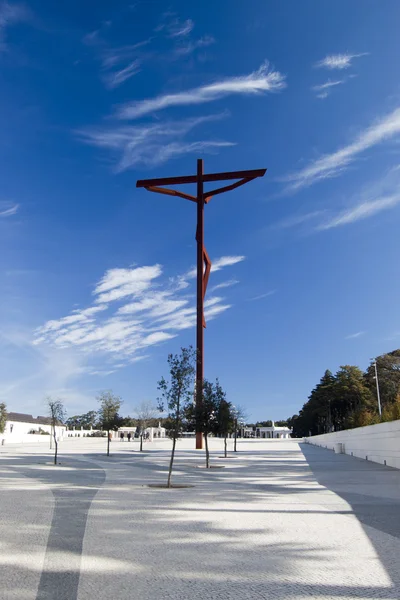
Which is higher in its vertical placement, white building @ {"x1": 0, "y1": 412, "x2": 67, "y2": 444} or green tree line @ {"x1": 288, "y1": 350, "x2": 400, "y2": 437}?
green tree line @ {"x1": 288, "y1": 350, "x2": 400, "y2": 437}

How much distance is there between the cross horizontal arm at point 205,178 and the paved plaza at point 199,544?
100 ft

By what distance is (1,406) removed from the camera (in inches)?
2473

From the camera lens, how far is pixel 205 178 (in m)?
39.6

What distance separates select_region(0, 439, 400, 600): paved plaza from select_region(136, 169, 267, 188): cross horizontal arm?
30526mm

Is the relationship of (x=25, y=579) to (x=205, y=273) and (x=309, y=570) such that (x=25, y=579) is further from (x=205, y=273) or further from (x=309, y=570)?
(x=205, y=273)

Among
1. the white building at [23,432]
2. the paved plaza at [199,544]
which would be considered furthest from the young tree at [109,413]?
the paved plaza at [199,544]

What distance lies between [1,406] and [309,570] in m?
64.2

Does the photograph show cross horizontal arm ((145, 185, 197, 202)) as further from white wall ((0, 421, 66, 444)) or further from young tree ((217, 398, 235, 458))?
white wall ((0, 421, 66, 444))

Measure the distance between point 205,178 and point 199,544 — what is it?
35677mm

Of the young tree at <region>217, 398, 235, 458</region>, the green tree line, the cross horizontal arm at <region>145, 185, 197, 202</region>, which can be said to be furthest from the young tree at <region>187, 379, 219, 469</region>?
the green tree line

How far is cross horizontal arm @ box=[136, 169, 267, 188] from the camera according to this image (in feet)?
128

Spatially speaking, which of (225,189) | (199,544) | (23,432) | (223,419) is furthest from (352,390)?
(199,544)

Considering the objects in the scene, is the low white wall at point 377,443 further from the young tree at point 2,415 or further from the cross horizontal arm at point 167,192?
the young tree at point 2,415

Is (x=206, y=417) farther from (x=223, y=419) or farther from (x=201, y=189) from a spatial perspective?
(x=201, y=189)
